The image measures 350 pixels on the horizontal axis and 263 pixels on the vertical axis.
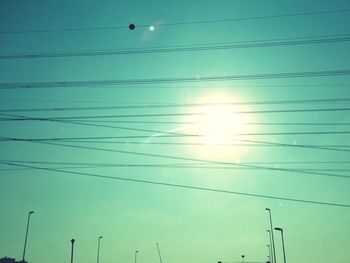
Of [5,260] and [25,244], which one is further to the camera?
[5,260]

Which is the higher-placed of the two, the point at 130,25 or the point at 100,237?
the point at 130,25

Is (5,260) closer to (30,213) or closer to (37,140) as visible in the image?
(30,213)

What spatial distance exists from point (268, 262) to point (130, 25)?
3030 inches

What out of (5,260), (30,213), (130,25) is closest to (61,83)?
(130,25)

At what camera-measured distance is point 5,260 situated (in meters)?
125

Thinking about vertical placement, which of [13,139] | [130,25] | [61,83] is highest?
[130,25]

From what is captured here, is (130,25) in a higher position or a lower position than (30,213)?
higher

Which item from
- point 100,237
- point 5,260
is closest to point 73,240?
point 100,237

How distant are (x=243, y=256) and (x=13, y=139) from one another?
316 ft

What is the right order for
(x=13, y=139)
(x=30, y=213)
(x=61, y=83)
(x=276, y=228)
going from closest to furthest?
(x=61, y=83) < (x=13, y=139) < (x=276, y=228) < (x=30, y=213)

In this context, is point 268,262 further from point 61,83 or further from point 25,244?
point 61,83

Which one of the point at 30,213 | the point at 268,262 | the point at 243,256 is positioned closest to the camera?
the point at 30,213

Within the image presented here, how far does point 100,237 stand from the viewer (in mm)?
96812

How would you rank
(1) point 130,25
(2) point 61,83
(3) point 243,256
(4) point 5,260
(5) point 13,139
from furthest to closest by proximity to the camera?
1. (4) point 5,260
2. (3) point 243,256
3. (1) point 130,25
4. (5) point 13,139
5. (2) point 61,83
